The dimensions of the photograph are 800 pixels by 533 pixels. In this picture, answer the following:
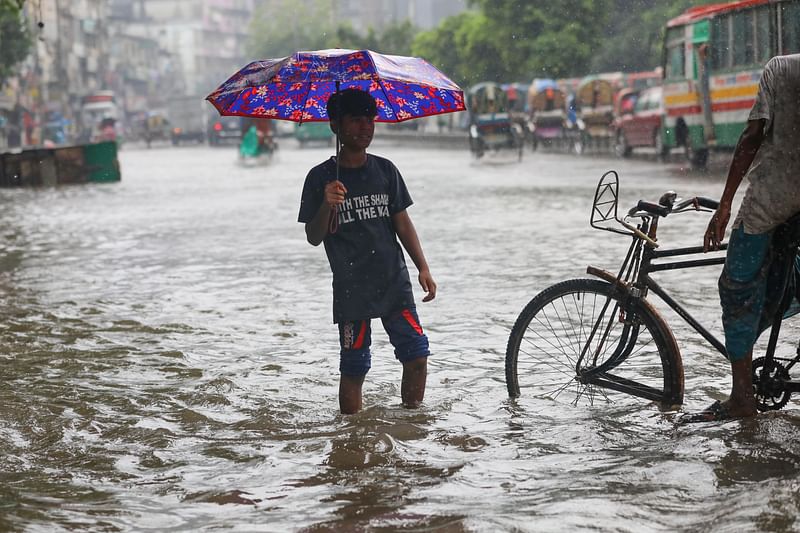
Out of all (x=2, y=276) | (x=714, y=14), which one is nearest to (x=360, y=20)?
(x=714, y=14)

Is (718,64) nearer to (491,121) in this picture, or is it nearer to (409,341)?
(491,121)

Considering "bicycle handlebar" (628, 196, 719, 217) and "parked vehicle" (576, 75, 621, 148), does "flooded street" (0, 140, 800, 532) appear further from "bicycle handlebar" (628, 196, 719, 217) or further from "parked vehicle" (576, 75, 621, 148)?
"parked vehicle" (576, 75, 621, 148)

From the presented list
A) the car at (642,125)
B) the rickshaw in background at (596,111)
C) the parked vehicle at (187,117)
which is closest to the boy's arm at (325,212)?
the car at (642,125)

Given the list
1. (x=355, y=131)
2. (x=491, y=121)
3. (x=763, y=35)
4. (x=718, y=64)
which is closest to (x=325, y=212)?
(x=355, y=131)

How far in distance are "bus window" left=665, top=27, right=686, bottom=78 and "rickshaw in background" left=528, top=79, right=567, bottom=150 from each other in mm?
13361

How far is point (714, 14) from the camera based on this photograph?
23156 millimetres

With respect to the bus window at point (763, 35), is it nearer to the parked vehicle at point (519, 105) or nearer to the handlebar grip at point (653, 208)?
the handlebar grip at point (653, 208)

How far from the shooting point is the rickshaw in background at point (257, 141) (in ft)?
117

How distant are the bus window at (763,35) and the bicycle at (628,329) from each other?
16.4 meters

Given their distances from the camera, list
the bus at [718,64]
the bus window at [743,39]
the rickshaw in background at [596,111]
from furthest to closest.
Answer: the rickshaw in background at [596,111] → the bus window at [743,39] → the bus at [718,64]

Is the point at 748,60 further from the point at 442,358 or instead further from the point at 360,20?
the point at 360,20

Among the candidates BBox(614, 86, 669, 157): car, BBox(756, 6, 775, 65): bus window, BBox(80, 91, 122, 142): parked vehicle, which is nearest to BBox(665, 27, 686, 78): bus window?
BBox(614, 86, 669, 157): car

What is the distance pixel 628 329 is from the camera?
16.5 ft

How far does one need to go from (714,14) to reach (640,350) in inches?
756
